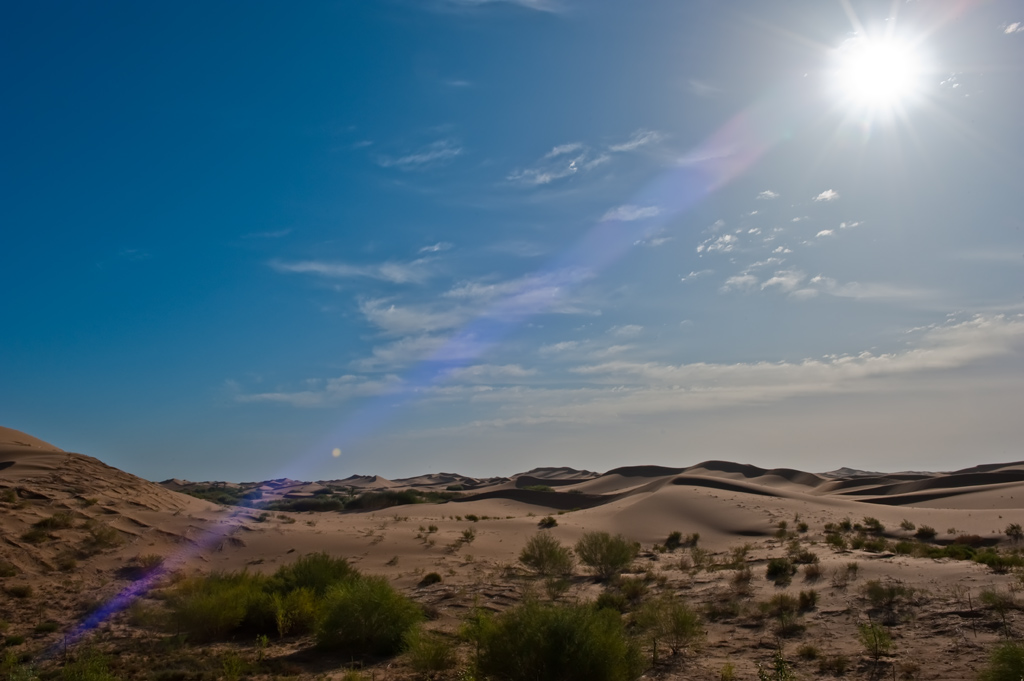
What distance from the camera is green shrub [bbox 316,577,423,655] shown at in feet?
36.0

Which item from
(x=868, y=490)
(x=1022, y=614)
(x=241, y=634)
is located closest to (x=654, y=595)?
(x=1022, y=614)

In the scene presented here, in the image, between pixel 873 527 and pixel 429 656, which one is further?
pixel 873 527

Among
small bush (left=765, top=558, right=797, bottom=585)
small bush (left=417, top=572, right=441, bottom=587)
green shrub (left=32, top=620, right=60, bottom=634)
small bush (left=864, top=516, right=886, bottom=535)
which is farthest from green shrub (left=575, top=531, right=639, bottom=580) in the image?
small bush (left=864, top=516, right=886, bottom=535)

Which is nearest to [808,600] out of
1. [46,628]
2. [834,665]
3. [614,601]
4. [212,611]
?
[834,665]

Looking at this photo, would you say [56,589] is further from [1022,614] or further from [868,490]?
[868,490]

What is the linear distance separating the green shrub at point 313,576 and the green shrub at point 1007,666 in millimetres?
11783

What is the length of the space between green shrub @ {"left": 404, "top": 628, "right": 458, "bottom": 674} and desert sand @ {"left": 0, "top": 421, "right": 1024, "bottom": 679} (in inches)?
15.7

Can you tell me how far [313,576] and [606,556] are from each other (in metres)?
8.48

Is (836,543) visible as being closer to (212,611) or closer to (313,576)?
(313,576)

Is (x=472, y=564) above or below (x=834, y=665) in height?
above

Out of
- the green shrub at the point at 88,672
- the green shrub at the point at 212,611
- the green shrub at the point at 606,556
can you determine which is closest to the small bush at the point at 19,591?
the green shrub at the point at 212,611

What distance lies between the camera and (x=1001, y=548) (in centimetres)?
2194

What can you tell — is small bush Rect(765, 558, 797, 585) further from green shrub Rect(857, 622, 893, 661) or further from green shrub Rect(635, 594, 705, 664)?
green shrub Rect(635, 594, 705, 664)

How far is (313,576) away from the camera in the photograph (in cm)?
1459
